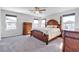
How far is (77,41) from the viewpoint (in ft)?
8.70

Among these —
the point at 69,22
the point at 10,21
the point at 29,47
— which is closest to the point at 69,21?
the point at 69,22

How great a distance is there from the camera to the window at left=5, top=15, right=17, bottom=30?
7475 millimetres

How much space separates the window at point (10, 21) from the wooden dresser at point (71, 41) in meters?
5.75

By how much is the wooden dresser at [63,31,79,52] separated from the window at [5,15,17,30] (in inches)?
226

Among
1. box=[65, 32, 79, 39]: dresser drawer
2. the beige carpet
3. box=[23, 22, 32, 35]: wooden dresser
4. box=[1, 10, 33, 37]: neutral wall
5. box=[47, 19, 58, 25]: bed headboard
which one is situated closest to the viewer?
box=[65, 32, 79, 39]: dresser drawer

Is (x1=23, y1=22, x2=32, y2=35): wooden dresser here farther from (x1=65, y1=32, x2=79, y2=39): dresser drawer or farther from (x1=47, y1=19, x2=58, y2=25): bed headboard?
(x1=65, y1=32, x2=79, y2=39): dresser drawer

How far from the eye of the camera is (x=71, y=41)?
2922mm

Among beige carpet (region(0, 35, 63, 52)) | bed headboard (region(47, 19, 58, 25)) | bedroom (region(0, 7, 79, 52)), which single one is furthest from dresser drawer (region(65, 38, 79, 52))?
bed headboard (region(47, 19, 58, 25))

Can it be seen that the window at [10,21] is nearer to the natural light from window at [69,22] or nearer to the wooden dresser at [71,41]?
the natural light from window at [69,22]
